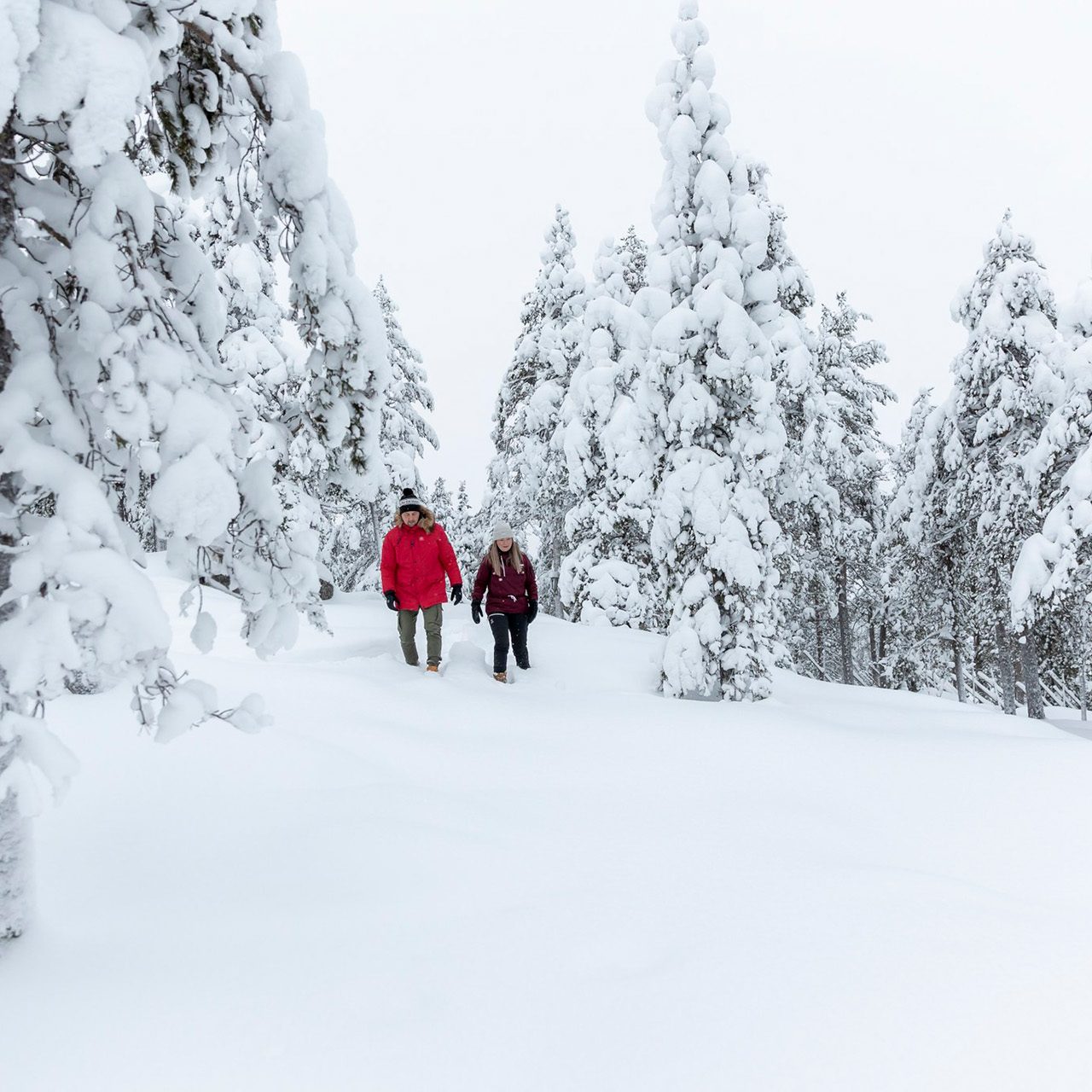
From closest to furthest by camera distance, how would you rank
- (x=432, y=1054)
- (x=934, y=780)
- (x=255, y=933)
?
(x=432, y=1054)
(x=255, y=933)
(x=934, y=780)

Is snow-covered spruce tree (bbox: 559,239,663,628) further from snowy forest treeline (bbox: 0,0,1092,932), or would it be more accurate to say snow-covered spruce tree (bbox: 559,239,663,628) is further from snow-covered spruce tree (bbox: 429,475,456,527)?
snow-covered spruce tree (bbox: 429,475,456,527)

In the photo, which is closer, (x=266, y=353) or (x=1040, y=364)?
(x=1040, y=364)

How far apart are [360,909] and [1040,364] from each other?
15.2 metres

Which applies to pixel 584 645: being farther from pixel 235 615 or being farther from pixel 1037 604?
pixel 1037 604

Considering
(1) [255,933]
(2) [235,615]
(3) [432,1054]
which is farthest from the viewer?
(2) [235,615]

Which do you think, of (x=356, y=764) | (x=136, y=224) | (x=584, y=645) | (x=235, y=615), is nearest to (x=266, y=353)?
(x=235, y=615)

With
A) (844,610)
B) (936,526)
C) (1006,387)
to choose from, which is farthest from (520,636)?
(844,610)

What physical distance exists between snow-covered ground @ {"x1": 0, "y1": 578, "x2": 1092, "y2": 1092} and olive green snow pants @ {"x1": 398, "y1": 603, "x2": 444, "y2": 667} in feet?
9.15

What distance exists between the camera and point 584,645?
10.8 m

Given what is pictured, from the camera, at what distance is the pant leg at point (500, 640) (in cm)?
901

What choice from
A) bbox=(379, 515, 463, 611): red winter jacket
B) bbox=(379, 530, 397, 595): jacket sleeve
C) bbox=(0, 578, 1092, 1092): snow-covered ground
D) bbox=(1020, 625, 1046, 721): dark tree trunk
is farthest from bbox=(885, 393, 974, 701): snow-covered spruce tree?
bbox=(379, 530, 397, 595): jacket sleeve

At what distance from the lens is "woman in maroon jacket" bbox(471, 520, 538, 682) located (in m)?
9.07

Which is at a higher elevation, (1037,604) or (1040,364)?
(1040,364)

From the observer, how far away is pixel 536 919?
3.11 m
